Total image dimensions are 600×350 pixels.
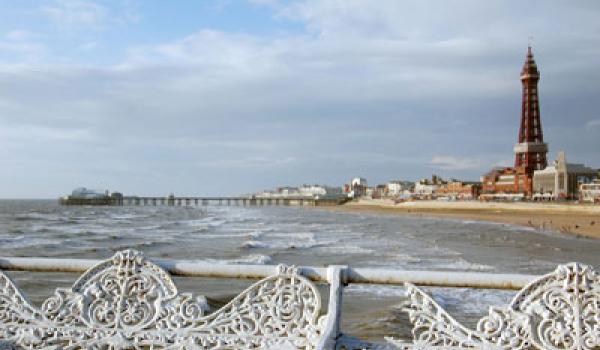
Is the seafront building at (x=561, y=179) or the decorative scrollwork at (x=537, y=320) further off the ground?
the seafront building at (x=561, y=179)

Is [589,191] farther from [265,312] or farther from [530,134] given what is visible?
[265,312]

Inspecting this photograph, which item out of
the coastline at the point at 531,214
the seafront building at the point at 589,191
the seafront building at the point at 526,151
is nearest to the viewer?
the coastline at the point at 531,214

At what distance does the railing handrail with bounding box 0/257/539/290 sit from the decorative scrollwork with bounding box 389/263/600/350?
0.07 metres

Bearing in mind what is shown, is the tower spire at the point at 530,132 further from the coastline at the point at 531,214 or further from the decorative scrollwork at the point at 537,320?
the decorative scrollwork at the point at 537,320

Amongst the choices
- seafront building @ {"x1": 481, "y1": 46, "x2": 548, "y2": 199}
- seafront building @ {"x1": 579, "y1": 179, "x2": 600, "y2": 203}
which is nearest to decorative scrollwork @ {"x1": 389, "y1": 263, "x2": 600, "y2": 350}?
seafront building @ {"x1": 579, "y1": 179, "x2": 600, "y2": 203}

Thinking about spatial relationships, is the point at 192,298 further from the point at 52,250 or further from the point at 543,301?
the point at 52,250

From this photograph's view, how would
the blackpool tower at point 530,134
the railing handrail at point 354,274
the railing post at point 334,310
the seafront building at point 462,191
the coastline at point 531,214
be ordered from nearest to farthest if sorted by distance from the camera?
the railing post at point 334,310 < the railing handrail at point 354,274 < the coastline at point 531,214 < the blackpool tower at point 530,134 < the seafront building at point 462,191

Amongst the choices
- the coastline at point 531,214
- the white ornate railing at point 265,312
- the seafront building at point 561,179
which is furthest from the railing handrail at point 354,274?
the seafront building at point 561,179

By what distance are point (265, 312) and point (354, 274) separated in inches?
18.0

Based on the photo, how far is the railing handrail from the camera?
2.64 metres

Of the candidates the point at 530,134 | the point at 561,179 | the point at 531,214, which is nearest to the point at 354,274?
the point at 531,214

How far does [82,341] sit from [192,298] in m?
0.57

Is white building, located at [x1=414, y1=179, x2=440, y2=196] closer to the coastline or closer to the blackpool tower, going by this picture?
the blackpool tower

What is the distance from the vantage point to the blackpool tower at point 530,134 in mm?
103938
